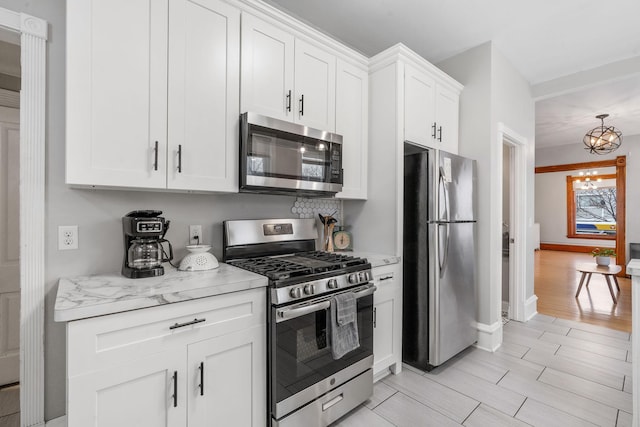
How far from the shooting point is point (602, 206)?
9.34 meters

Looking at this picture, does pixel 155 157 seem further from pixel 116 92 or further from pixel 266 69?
pixel 266 69

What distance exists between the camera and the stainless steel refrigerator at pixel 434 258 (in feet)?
7.98

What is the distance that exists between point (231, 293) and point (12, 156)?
2.05 m

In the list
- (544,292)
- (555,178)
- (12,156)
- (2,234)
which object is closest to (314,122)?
(12,156)

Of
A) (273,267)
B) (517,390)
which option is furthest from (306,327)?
(517,390)

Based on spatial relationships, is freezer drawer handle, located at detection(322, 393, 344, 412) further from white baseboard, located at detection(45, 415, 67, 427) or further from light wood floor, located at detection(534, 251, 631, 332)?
light wood floor, located at detection(534, 251, 631, 332)

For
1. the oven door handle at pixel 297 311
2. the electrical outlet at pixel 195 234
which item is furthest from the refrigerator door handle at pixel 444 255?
the electrical outlet at pixel 195 234

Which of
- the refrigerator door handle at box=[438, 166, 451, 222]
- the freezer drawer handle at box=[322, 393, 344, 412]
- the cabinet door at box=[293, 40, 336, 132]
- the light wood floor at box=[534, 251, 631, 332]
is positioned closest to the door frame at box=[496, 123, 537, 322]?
the light wood floor at box=[534, 251, 631, 332]

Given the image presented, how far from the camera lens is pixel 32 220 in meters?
1.52

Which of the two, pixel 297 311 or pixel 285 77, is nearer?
pixel 297 311

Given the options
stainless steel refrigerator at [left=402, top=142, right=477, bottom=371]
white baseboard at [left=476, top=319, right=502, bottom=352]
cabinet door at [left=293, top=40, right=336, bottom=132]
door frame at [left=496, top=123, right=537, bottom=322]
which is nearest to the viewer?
cabinet door at [left=293, top=40, right=336, bottom=132]

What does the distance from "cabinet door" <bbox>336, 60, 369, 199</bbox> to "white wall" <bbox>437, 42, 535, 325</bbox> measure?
120 cm

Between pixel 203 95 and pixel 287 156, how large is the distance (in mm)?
602

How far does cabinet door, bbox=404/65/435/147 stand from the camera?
2549mm
